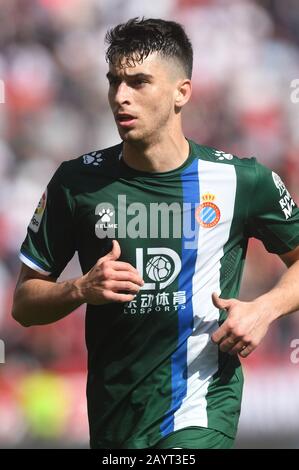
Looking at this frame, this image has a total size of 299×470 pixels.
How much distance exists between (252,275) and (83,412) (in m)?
1.45

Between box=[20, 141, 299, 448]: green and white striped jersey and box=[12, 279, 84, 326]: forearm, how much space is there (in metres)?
0.12

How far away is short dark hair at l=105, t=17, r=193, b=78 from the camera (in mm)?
3900

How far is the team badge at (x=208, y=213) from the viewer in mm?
3984

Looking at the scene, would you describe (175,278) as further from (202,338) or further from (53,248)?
(53,248)

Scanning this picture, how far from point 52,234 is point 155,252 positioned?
437mm

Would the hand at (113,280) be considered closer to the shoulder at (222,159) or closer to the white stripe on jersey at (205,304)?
the white stripe on jersey at (205,304)

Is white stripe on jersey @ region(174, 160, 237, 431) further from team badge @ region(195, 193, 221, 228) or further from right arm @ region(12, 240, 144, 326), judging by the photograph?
right arm @ region(12, 240, 144, 326)

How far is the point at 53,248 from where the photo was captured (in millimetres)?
3969

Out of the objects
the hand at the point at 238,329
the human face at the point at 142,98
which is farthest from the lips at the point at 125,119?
the hand at the point at 238,329

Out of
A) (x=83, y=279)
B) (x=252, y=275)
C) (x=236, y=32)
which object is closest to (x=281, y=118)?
(x=236, y=32)

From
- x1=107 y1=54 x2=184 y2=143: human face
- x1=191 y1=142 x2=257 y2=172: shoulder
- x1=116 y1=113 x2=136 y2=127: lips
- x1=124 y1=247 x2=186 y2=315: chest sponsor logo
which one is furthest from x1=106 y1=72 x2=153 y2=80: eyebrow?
x1=124 y1=247 x2=186 y2=315: chest sponsor logo

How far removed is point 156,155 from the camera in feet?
13.0

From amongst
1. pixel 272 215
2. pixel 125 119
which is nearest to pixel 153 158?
pixel 125 119

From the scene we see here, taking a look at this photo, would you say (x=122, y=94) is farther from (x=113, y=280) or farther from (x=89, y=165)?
(x=113, y=280)
